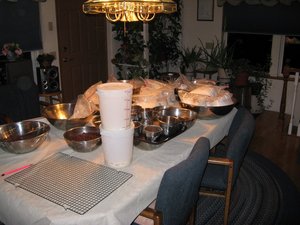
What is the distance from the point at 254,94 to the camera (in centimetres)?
454

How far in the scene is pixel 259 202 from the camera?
2498 millimetres

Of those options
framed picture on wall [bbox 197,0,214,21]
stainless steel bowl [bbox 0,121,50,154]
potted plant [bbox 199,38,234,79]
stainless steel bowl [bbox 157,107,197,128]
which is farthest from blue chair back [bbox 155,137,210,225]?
framed picture on wall [bbox 197,0,214,21]

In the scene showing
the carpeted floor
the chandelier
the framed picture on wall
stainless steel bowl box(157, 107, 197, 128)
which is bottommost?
the carpeted floor

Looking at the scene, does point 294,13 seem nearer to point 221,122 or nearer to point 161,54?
point 161,54

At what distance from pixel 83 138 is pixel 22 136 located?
16.6 inches

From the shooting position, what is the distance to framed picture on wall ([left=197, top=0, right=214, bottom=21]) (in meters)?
5.01

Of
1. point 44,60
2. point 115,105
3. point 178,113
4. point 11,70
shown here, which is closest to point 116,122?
point 115,105

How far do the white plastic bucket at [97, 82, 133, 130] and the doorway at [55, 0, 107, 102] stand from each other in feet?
10.7

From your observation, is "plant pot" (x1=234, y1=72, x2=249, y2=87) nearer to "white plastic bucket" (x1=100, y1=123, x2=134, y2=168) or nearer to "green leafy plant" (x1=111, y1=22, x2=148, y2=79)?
"green leafy plant" (x1=111, y1=22, x2=148, y2=79)

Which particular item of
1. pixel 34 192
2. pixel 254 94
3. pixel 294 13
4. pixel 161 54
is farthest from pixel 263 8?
pixel 34 192

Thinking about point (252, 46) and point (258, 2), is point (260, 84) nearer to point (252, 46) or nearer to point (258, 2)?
point (252, 46)

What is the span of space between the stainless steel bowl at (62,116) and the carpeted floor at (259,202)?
43.5 inches

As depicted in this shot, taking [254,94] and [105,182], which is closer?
[105,182]

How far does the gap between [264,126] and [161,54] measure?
1992 mm
